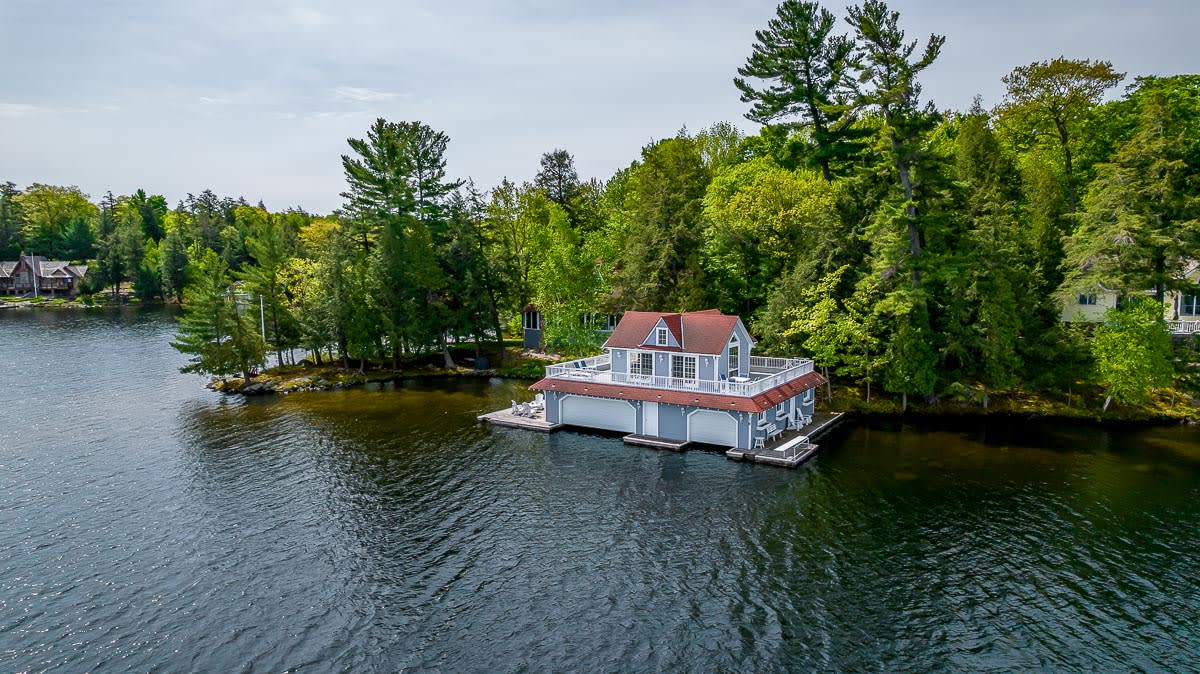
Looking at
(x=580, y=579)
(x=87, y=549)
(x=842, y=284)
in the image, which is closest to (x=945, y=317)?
(x=842, y=284)

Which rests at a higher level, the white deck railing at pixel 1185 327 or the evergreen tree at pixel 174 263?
the evergreen tree at pixel 174 263

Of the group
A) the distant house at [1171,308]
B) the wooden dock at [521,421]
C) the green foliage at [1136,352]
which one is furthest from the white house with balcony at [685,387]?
the distant house at [1171,308]

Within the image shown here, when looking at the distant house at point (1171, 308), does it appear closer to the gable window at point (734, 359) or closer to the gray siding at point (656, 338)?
the gable window at point (734, 359)

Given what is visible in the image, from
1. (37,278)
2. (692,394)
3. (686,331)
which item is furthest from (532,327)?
(37,278)

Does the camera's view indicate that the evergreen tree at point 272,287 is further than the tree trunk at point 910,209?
Yes

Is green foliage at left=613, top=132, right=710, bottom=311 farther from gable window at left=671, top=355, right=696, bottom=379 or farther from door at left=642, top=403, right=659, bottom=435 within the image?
door at left=642, top=403, right=659, bottom=435

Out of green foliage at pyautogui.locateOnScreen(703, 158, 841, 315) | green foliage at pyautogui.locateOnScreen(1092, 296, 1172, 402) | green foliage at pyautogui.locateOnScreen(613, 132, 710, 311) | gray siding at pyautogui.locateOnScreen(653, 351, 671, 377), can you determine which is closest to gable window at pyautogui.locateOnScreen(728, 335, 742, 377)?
gray siding at pyautogui.locateOnScreen(653, 351, 671, 377)
